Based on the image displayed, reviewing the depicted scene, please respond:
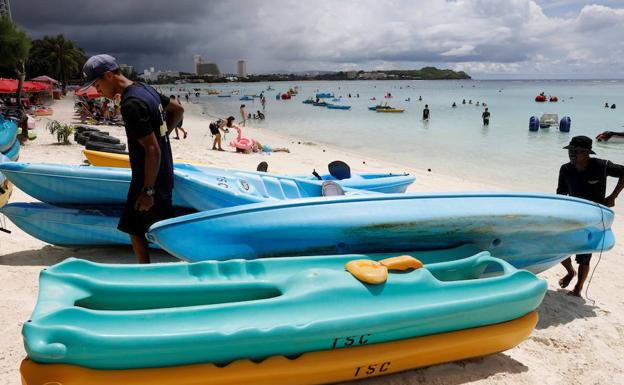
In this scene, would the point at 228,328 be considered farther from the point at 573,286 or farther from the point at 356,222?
the point at 573,286

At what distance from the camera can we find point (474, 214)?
345 centimetres

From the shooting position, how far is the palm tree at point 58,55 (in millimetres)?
51688

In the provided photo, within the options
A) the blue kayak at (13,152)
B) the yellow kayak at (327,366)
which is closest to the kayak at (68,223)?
the yellow kayak at (327,366)

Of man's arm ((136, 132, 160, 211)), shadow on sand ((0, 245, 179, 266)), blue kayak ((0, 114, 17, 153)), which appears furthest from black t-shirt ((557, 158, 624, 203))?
blue kayak ((0, 114, 17, 153))

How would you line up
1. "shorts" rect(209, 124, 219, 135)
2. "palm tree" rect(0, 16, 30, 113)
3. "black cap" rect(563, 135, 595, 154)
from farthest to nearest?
"palm tree" rect(0, 16, 30, 113) < "shorts" rect(209, 124, 219, 135) < "black cap" rect(563, 135, 595, 154)

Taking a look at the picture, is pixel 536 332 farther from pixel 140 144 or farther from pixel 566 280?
pixel 140 144

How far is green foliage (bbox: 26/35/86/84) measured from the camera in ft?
168

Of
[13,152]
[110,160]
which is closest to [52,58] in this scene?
[13,152]

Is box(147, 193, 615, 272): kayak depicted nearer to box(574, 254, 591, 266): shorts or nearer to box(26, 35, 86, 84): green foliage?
box(574, 254, 591, 266): shorts

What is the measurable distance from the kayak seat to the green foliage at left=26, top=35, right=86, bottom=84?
56162 millimetres

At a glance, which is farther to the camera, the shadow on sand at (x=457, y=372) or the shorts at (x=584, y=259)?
the shorts at (x=584, y=259)

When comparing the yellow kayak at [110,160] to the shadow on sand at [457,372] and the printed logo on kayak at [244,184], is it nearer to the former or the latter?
the printed logo on kayak at [244,184]

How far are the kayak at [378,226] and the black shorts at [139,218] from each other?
0.07 m

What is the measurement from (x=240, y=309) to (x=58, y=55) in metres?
59.7
